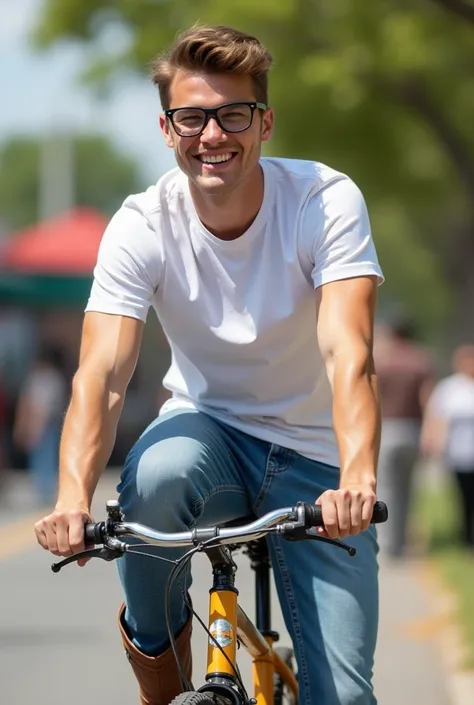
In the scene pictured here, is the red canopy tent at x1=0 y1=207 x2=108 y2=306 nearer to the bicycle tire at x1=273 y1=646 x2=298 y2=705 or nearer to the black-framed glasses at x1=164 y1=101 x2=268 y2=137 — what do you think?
the bicycle tire at x1=273 y1=646 x2=298 y2=705

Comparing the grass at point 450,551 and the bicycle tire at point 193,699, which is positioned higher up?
the bicycle tire at point 193,699

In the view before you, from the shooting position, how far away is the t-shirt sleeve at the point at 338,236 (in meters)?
4.03

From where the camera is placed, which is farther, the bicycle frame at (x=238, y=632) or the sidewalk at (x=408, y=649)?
the sidewalk at (x=408, y=649)

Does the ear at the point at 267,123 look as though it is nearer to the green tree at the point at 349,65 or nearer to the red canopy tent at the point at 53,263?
the green tree at the point at 349,65

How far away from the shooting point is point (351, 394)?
382 cm

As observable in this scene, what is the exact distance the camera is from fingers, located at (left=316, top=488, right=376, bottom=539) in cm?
343

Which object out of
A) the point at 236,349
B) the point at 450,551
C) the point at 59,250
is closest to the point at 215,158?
the point at 236,349

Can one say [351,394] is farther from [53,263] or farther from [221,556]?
[53,263]

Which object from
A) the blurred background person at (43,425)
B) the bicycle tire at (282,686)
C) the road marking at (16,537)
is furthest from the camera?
the blurred background person at (43,425)

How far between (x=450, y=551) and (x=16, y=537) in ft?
13.4

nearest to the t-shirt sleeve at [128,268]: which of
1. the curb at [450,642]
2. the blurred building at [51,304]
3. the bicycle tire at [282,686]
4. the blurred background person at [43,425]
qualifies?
the bicycle tire at [282,686]

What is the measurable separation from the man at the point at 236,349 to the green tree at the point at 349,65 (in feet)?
39.9

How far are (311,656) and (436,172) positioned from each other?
24252 millimetres

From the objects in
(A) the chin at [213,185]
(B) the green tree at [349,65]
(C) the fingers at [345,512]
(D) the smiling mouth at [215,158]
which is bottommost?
(C) the fingers at [345,512]
